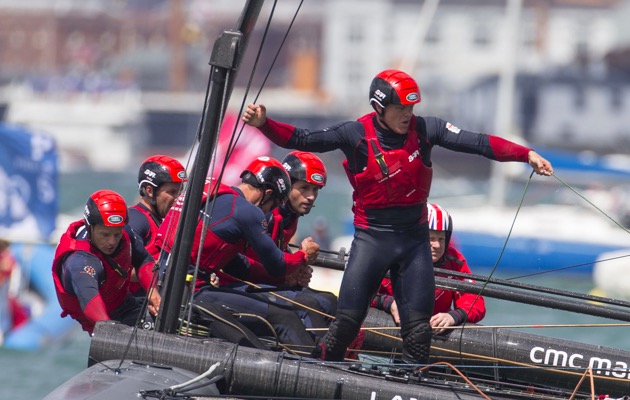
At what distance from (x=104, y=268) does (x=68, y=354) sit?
11.7 m

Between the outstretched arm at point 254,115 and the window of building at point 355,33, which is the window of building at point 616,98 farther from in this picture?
the outstretched arm at point 254,115

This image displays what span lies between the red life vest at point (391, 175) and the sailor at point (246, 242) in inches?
30.6

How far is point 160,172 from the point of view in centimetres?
790

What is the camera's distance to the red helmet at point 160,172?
788 centimetres

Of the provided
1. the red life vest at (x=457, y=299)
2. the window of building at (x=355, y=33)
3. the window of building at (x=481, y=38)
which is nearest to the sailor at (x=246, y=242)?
the red life vest at (x=457, y=299)

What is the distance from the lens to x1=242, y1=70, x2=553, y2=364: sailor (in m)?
6.33

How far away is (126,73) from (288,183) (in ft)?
315

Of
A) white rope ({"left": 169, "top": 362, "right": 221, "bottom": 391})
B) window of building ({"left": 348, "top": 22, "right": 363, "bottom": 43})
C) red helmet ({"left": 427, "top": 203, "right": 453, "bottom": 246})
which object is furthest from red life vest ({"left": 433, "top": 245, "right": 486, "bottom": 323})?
window of building ({"left": 348, "top": 22, "right": 363, "bottom": 43})

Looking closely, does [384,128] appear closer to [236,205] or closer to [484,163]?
[236,205]

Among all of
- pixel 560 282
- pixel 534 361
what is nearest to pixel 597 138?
pixel 560 282

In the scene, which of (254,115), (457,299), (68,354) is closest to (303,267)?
(457,299)

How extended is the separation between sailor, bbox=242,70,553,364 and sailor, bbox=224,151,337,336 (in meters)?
1.06

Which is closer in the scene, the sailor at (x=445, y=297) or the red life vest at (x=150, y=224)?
the sailor at (x=445, y=297)

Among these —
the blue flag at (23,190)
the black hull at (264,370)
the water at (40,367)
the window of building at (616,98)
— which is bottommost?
the water at (40,367)
